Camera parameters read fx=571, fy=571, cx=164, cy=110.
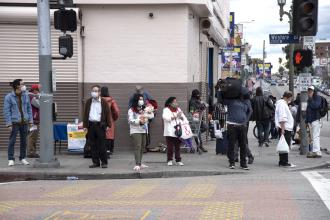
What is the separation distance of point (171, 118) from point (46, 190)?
3.97 metres

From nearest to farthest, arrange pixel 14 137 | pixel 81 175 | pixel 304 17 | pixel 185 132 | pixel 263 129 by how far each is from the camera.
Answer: pixel 81 175, pixel 14 137, pixel 185 132, pixel 304 17, pixel 263 129

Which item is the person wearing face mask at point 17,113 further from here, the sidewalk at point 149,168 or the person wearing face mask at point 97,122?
the person wearing face mask at point 97,122

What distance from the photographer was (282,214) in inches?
308

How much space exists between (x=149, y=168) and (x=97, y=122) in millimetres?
1577

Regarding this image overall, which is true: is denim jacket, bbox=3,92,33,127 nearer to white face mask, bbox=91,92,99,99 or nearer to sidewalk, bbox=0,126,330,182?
sidewalk, bbox=0,126,330,182

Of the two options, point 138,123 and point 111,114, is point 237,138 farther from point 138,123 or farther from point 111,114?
point 111,114

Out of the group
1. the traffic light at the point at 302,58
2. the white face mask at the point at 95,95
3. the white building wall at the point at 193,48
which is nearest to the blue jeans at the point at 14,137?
the white face mask at the point at 95,95

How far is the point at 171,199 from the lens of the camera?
906 centimetres

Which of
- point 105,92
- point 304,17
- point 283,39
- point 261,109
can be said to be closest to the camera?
point 304,17

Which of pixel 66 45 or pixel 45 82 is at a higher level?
pixel 66 45

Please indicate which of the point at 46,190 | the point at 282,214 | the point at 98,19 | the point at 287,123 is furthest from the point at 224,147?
the point at 282,214

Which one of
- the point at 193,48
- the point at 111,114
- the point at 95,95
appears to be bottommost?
the point at 111,114

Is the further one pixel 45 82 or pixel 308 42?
pixel 308 42

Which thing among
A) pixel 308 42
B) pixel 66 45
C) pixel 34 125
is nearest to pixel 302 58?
pixel 308 42
